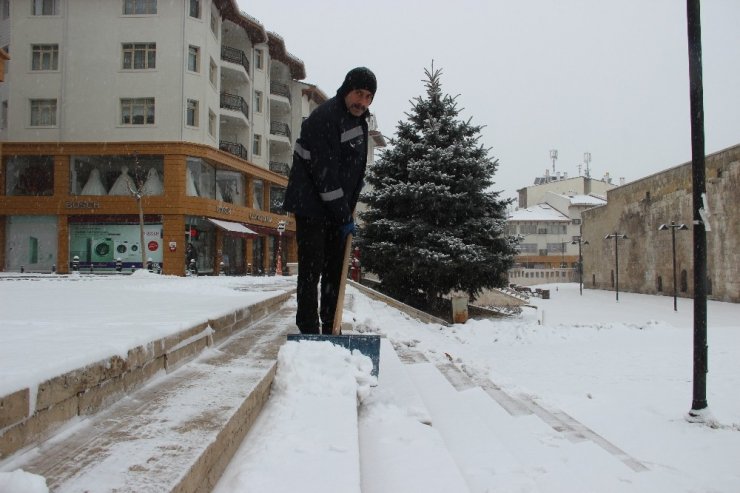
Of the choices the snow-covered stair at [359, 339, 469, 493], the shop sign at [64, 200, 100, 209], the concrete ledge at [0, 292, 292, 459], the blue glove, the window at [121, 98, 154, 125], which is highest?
the window at [121, 98, 154, 125]

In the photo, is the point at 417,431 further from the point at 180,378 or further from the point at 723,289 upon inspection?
the point at 723,289

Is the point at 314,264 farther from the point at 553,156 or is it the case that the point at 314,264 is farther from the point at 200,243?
the point at 553,156

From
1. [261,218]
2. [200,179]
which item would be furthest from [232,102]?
[261,218]

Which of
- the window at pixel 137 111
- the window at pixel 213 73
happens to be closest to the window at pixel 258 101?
the window at pixel 213 73

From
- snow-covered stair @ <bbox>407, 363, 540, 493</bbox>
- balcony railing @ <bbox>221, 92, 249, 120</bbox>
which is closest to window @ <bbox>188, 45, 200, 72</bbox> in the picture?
balcony railing @ <bbox>221, 92, 249, 120</bbox>

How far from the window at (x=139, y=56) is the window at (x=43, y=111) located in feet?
12.4

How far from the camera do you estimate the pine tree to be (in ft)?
45.1

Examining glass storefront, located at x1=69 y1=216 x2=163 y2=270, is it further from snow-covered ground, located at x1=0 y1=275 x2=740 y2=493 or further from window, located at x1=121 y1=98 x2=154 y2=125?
snow-covered ground, located at x1=0 y1=275 x2=740 y2=493

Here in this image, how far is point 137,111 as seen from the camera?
2442cm

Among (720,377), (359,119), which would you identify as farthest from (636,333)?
(359,119)

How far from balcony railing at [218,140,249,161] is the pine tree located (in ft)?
51.4

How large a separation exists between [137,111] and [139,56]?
2.60m

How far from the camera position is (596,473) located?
279 cm

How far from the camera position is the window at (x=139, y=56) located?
2450 centimetres
